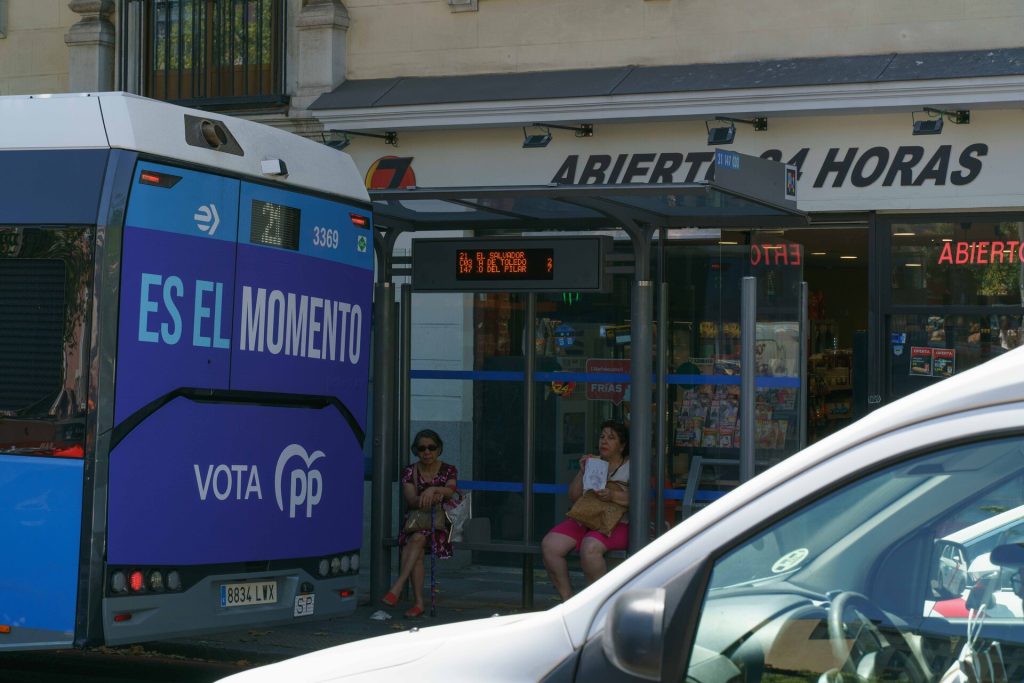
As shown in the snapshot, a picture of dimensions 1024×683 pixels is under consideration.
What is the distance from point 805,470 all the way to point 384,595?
8.67m

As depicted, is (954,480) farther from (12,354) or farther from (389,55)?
(389,55)

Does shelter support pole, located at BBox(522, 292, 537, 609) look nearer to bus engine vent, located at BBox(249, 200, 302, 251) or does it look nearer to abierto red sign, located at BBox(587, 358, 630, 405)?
abierto red sign, located at BBox(587, 358, 630, 405)

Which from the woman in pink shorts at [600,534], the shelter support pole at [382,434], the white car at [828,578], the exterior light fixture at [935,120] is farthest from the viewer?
the exterior light fixture at [935,120]

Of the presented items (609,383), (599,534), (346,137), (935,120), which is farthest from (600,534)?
(346,137)

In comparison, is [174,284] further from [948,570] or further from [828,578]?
[948,570]

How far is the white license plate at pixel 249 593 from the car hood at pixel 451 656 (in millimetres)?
4363

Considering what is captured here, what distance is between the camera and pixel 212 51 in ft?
49.9

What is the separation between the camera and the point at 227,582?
789 centimetres

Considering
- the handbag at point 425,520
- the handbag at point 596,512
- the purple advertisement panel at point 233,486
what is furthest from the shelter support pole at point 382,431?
the purple advertisement panel at point 233,486

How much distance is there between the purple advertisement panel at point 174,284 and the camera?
7.25 meters

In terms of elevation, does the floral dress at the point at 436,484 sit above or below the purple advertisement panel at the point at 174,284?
below

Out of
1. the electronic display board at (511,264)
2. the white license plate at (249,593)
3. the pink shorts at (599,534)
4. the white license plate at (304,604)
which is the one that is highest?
the electronic display board at (511,264)

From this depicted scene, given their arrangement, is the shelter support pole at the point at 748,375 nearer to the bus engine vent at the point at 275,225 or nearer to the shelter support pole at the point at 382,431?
the shelter support pole at the point at 382,431

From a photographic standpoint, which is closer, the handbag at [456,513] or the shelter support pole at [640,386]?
the shelter support pole at [640,386]
